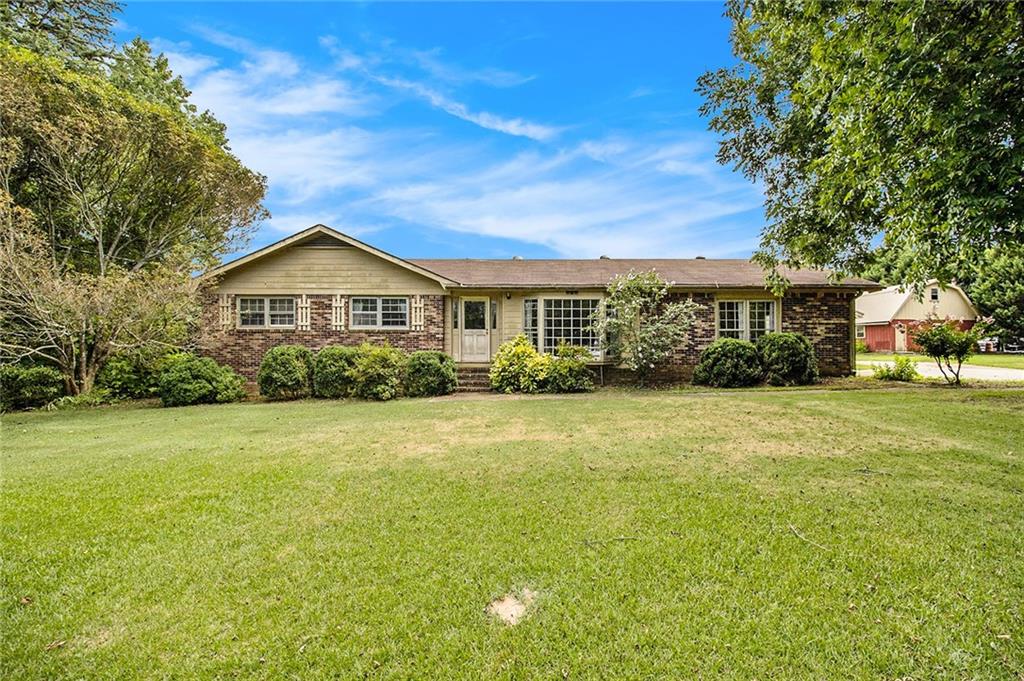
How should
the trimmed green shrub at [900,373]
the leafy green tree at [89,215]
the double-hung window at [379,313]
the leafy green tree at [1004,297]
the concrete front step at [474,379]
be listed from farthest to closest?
1. the leafy green tree at [1004,297]
2. the double-hung window at [379,313]
3. the trimmed green shrub at [900,373]
4. the concrete front step at [474,379]
5. the leafy green tree at [89,215]

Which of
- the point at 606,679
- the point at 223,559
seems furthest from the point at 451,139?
the point at 606,679

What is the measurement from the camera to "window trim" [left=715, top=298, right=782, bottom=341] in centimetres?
1579

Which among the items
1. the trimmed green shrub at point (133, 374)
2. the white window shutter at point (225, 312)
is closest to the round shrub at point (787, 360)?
the white window shutter at point (225, 312)

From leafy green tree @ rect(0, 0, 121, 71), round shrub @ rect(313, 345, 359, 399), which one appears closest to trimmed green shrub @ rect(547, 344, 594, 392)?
round shrub @ rect(313, 345, 359, 399)

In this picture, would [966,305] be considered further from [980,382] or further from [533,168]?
[533,168]

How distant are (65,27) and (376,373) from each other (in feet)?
57.3

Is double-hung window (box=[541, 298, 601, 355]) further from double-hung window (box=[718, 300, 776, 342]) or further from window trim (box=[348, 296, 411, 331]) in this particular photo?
window trim (box=[348, 296, 411, 331])

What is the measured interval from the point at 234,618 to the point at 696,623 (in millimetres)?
2772

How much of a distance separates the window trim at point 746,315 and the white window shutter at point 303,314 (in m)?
13.5

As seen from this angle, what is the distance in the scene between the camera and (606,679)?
94.3 inches

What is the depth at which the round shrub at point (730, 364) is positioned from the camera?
46.5 ft

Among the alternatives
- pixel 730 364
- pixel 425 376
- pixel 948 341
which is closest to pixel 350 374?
pixel 425 376

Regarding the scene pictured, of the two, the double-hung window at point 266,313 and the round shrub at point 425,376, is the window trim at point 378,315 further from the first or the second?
the round shrub at point 425,376

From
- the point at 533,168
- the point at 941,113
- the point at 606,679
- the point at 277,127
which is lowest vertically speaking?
the point at 606,679
